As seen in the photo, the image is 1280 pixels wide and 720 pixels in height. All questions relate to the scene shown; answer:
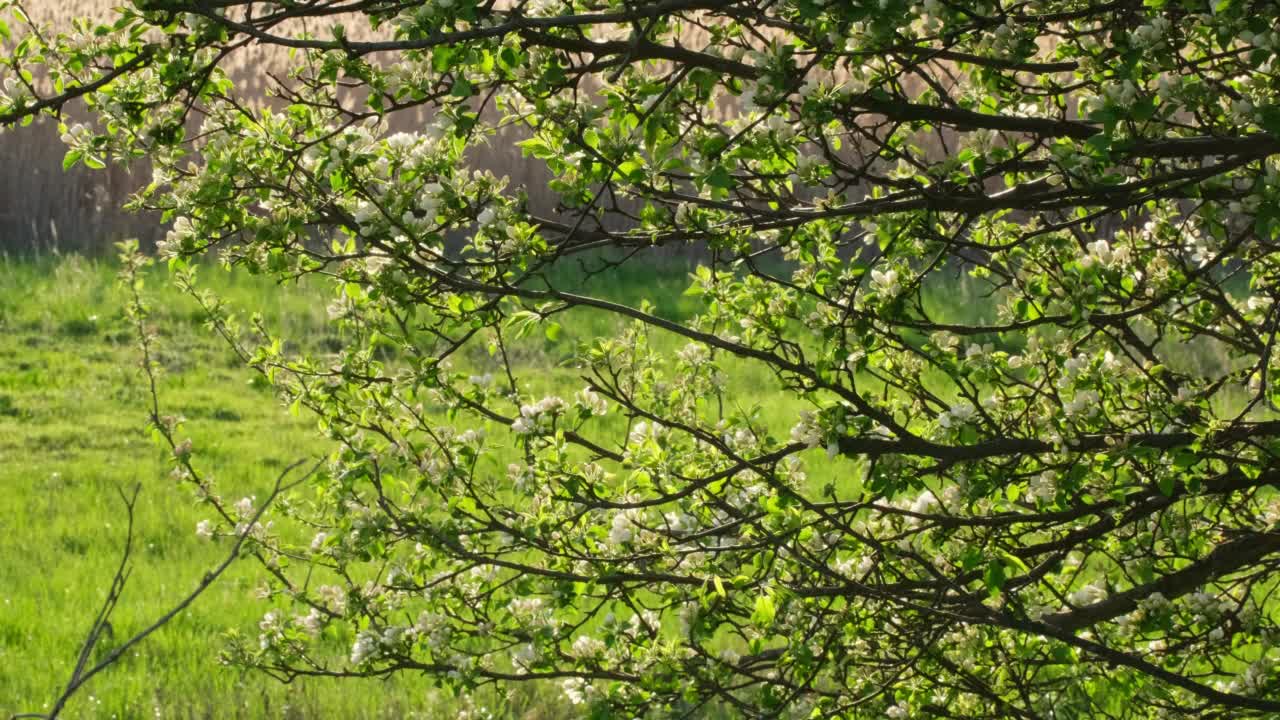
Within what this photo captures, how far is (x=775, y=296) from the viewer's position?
396cm

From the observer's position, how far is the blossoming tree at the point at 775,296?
3092mm

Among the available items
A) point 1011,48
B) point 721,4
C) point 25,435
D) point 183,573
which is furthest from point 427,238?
point 25,435

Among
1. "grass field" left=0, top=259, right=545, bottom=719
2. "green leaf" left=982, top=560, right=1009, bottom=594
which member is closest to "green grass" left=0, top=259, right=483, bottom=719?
"grass field" left=0, top=259, right=545, bottom=719

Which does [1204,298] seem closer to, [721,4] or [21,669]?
[721,4]

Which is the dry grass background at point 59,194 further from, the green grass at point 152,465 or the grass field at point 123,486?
the grass field at point 123,486

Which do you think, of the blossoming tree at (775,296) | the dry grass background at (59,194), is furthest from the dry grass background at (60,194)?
the blossoming tree at (775,296)

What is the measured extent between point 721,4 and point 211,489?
2848 millimetres

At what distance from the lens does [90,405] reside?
38.3ft

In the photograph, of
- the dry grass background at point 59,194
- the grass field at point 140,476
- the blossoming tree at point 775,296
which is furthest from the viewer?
the dry grass background at point 59,194

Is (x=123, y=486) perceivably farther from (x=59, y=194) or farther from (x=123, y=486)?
(x=59, y=194)

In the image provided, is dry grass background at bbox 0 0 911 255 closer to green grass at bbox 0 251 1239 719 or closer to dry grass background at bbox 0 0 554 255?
dry grass background at bbox 0 0 554 255

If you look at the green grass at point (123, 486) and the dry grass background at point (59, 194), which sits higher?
the dry grass background at point (59, 194)

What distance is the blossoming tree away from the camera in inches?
122

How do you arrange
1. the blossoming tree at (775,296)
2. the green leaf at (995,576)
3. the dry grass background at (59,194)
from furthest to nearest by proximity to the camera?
the dry grass background at (59,194), the green leaf at (995,576), the blossoming tree at (775,296)
